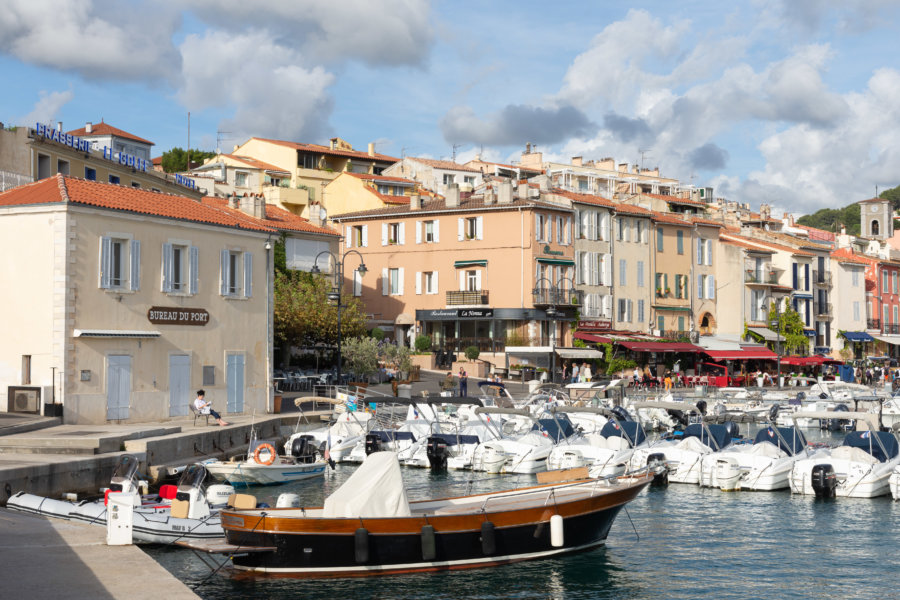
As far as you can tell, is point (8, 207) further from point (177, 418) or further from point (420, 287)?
point (420, 287)

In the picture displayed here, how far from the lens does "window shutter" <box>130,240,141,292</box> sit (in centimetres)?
3456

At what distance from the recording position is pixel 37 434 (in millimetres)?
28703

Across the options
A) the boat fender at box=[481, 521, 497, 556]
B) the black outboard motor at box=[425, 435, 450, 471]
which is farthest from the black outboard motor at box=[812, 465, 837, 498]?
the boat fender at box=[481, 521, 497, 556]

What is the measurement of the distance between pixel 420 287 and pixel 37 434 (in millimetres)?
42603

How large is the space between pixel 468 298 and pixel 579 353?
25.3ft

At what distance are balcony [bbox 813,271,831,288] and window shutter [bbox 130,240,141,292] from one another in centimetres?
7012

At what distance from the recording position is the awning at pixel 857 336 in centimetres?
9438

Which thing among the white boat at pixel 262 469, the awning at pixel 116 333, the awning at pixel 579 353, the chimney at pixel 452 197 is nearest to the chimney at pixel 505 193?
the chimney at pixel 452 197

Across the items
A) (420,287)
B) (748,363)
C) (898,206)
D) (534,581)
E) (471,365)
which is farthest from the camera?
(898,206)

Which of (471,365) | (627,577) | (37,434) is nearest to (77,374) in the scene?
(37,434)

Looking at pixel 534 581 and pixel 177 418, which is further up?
pixel 177 418

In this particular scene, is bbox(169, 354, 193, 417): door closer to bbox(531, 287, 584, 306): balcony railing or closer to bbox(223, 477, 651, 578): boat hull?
bbox(223, 477, 651, 578): boat hull

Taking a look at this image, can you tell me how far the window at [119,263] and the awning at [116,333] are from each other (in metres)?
1.35

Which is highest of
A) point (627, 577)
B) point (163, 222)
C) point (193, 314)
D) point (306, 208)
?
point (306, 208)
